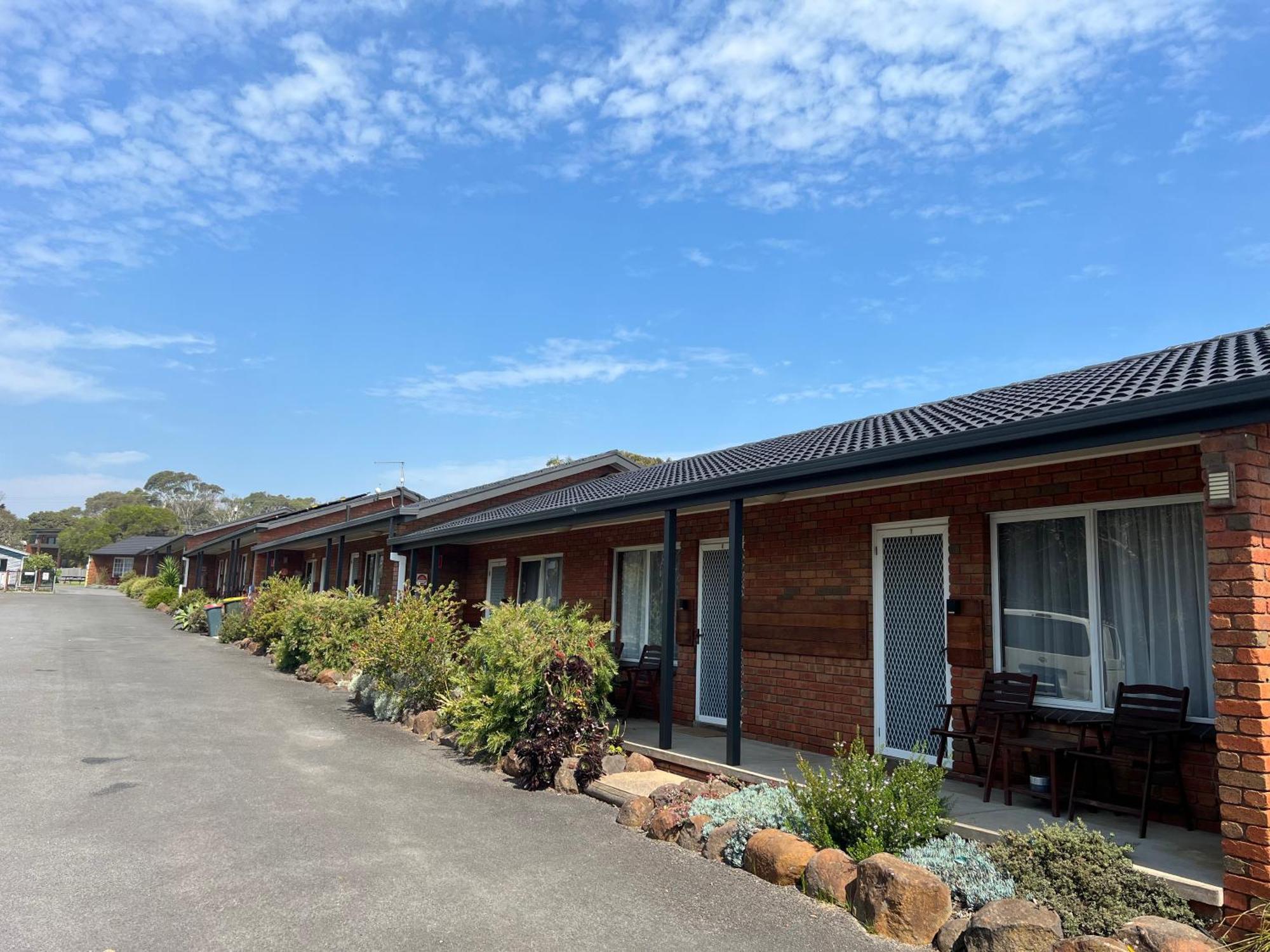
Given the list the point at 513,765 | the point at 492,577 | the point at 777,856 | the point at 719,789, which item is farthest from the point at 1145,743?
the point at 492,577

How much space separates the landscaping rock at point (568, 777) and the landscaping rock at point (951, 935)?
156 inches

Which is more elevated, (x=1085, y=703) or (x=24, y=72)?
(x=24, y=72)

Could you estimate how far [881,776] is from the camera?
5.46 metres

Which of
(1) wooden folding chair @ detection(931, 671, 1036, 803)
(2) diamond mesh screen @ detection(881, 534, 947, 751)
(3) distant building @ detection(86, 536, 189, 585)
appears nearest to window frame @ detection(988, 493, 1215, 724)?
(1) wooden folding chair @ detection(931, 671, 1036, 803)

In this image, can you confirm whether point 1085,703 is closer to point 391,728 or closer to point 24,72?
point 391,728

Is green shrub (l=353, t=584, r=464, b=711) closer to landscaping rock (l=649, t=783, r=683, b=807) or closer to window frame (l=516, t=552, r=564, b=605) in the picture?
window frame (l=516, t=552, r=564, b=605)

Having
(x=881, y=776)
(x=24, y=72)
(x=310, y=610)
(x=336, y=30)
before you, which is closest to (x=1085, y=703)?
(x=881, y=776)

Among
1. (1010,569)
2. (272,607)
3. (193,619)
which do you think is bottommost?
(193,619)

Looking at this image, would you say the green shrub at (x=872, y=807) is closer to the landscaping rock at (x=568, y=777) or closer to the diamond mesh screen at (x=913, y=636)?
the diamond mesh screen at (x=913, y=636)

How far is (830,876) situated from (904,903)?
1.85ft

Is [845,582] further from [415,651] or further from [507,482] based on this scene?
[507,482]

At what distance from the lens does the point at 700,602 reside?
10508 millimetres

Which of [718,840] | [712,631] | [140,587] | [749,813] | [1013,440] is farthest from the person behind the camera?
[140,587]

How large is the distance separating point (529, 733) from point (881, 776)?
13.0ft
